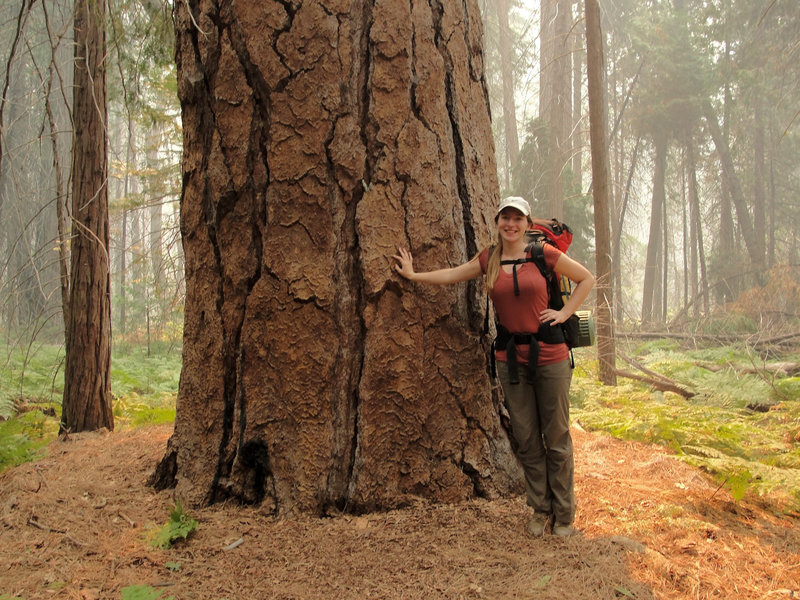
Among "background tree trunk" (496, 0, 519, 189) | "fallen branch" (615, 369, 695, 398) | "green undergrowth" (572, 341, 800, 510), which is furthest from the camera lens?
"background tree trunk" (496, 0, 519, 189)

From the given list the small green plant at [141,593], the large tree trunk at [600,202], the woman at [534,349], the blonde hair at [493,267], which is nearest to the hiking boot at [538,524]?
the woman at [534,349]

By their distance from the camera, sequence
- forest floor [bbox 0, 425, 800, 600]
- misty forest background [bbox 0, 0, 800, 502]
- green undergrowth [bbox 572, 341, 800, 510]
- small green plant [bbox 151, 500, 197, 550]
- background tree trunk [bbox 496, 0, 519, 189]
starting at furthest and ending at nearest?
background tree trunk [bbox 496, 0, 519, 189], misty forest background [bbox 0, 0, 800, 502], green undergrowth [bbox 572, 341, 800, 510], small green plant [bbox 151, 500, 197, 550], forest floor [bbox 0, 425, 800, 600]

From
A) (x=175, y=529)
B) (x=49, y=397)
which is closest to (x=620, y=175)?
(x=49, y=397)

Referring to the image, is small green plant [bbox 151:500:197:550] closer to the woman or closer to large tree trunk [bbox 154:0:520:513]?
large tree trunk [bbox 154:0:520:513]

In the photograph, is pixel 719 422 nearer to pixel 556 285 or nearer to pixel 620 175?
pixel 556 285

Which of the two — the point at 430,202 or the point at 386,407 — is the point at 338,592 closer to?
the point at 386,407

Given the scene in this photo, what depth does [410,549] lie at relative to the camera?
110 inches

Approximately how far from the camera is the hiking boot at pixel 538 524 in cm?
296

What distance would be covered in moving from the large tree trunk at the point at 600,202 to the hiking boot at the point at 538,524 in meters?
4.81

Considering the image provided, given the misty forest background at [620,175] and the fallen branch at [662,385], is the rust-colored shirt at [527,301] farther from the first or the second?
the fallen branch at [662,385]

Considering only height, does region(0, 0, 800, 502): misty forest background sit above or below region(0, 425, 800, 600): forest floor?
above

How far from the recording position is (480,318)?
339 cm

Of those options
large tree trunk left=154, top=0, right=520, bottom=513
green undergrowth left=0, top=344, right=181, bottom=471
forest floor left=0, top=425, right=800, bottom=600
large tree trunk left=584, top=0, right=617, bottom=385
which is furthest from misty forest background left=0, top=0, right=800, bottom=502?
large tree trunk left=154, top=0, right=520, bottom=513

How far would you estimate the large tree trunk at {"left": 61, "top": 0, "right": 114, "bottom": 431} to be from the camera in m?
5.52
